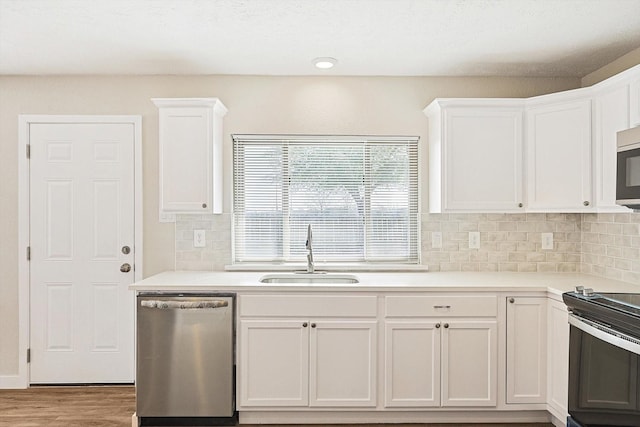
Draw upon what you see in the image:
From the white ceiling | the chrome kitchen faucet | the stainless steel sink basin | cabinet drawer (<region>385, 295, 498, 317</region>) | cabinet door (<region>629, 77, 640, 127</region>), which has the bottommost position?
cabinet drawer (<region>385, 295, 498, 317</region>)

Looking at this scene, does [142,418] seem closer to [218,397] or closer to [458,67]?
[218,397]

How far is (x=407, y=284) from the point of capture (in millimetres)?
2875

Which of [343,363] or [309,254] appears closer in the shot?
[343,363]

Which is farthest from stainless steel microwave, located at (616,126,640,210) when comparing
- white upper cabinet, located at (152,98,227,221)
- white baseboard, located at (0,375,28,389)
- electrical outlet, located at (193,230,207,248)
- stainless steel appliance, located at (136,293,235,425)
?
white baseboard, located at (0,375,28,389)

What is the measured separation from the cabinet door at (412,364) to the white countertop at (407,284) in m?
0.24

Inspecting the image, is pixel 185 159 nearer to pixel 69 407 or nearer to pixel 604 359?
pixel 69 407

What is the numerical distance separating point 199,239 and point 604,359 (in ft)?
8.69

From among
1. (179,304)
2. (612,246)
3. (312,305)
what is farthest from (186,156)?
(612,246)

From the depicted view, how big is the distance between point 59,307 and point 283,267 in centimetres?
171

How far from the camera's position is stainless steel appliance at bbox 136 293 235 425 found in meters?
2.81

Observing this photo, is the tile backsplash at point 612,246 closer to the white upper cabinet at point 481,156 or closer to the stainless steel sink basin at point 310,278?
the white upper cabinet at point 481,156

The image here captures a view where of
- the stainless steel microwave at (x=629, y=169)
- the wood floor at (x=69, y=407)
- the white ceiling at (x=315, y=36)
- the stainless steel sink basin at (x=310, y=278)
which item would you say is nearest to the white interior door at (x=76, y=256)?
the wood floor at (x=69, y=407)

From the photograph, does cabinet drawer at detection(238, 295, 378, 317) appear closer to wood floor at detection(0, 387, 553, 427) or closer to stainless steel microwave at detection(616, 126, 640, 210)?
wood floor at detection(0, 387, 553, 427)

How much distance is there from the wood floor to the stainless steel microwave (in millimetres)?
1505
